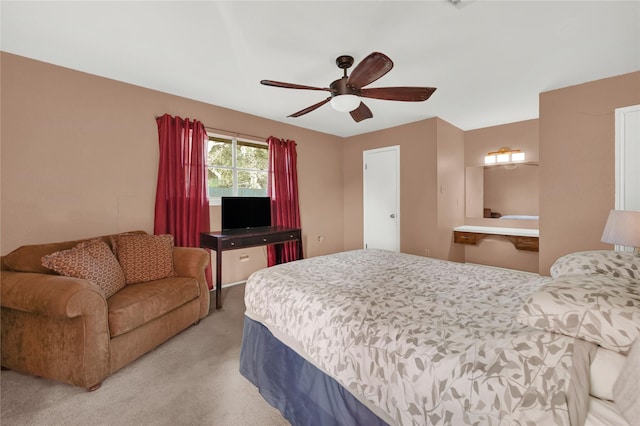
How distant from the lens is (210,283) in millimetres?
3434

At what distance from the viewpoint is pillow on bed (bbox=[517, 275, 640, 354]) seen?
2.64 feet

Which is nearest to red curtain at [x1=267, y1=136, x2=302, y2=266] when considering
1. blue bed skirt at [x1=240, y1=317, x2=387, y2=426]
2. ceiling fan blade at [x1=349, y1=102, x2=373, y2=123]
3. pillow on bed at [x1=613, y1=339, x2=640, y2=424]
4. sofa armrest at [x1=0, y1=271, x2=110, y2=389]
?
ceiling fan blade at [x1=349, y1=102, x2=373, y2=123]

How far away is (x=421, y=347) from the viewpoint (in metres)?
0.97

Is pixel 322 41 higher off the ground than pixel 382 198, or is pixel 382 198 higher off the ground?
pixel 322 41

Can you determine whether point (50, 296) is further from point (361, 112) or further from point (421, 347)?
point (361, 112)

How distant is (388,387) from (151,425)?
135 cm

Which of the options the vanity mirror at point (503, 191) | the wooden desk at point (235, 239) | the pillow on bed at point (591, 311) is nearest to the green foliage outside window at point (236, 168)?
the wooden desk at point (235, 239)

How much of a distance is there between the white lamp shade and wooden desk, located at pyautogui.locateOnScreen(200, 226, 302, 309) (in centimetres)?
313

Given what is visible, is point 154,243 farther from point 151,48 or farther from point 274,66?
point 274,66

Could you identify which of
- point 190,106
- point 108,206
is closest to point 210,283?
point 108,206

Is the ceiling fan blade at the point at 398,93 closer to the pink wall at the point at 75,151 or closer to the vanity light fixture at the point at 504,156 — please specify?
the pink wall at the point at 75,151

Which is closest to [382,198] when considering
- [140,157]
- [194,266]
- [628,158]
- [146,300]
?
[628,158]

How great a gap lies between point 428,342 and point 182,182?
3.19 m

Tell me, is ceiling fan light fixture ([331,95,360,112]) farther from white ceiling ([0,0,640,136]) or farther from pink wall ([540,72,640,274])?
pink wall ([540,72,640,274])
